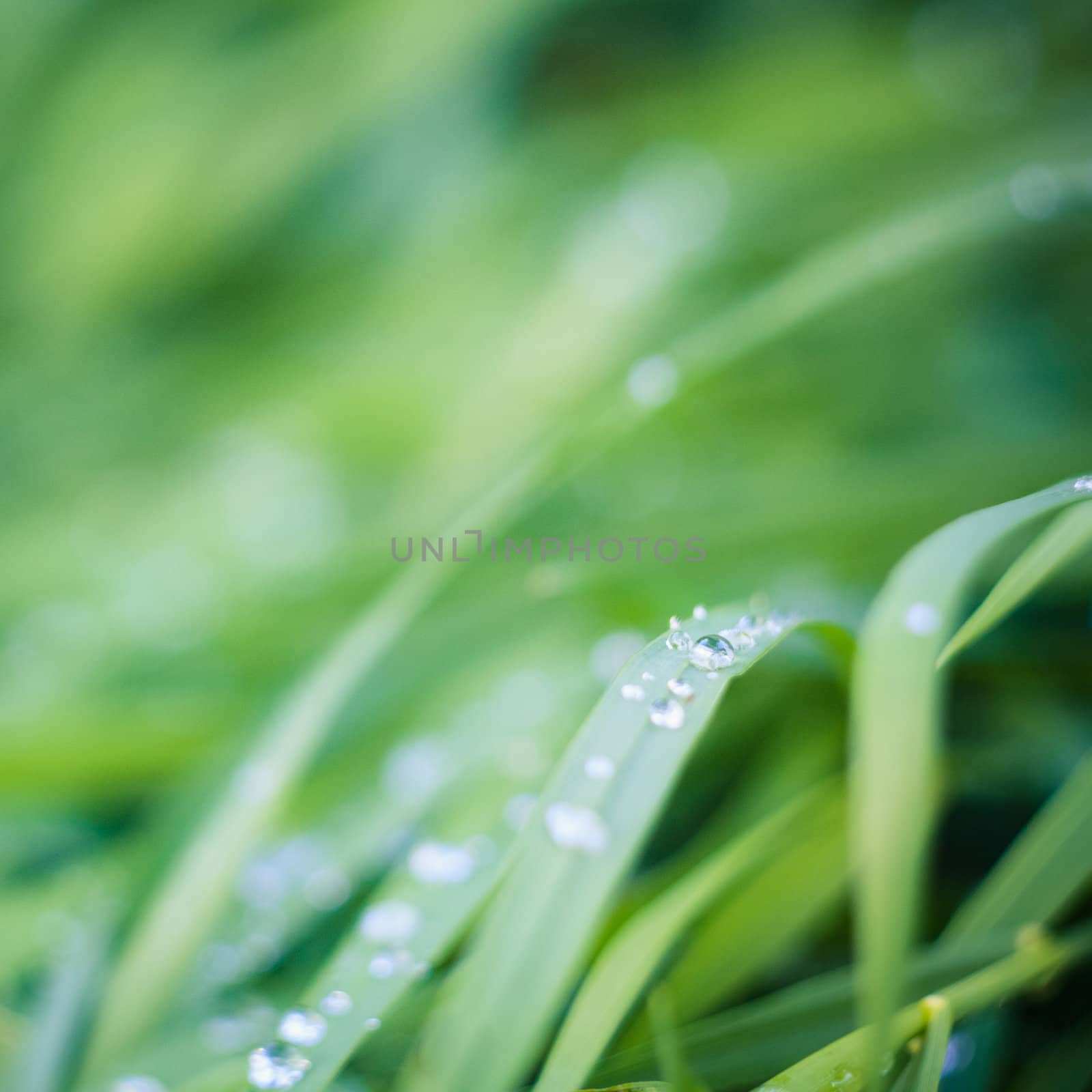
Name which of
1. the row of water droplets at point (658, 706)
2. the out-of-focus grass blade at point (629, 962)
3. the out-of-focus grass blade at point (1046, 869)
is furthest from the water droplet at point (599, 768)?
the out-of-focus grass blade at point (1046, 869)

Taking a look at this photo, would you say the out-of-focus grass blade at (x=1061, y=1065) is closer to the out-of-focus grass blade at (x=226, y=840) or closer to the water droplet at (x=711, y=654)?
the water droplet at (x=711, y=654)

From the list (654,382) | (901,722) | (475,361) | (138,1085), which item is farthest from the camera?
(475,361)

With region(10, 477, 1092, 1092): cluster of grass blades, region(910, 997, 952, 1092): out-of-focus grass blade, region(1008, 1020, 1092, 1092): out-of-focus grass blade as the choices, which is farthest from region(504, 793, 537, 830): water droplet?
region(1008, 1020, 1092, 1092): out-of-focus grass blade

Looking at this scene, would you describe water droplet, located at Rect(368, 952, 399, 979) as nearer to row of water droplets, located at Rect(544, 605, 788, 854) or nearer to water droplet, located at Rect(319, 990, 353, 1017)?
water droplet, located at Rect(319, 990, 353, 1017)

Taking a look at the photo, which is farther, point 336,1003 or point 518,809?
point 518,809

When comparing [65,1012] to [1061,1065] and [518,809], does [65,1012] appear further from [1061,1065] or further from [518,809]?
[1061,1065]

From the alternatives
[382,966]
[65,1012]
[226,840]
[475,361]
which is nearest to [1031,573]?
[382,966]
